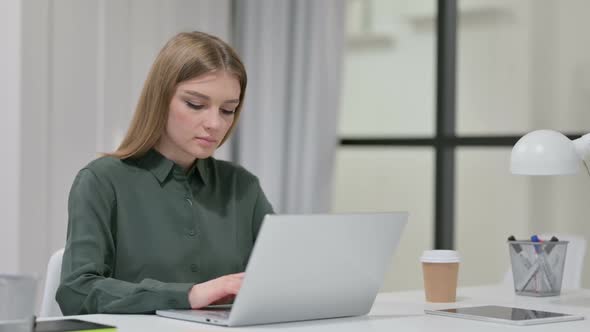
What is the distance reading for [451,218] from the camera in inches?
159

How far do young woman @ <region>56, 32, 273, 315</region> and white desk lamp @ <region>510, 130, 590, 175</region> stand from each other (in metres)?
0.64

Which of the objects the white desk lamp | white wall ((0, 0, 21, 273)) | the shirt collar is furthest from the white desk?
white wall ((0, 0, 21, 273))

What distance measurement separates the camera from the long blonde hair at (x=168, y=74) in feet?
6.92

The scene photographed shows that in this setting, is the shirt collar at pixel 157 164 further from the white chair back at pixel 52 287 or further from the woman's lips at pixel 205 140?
the white chair back at pixel 52 287

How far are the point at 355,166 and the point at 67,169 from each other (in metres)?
1.39

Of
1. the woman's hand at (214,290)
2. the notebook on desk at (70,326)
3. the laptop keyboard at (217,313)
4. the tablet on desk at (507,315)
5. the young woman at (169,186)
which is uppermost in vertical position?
the young woman at (169,186)

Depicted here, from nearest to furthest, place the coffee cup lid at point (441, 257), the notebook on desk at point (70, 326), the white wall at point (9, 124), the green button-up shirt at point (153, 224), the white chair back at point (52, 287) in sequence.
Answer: the notebook on desk at point (70, 326), the green button-up shirt at point (153, 224), the white chair back at point (52, 287), the coffee cup lid at point (441, 257), the white wall at point (9, 124)

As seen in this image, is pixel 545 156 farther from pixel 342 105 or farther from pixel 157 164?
pixel 342 105

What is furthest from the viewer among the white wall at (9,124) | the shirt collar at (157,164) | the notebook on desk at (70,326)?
the white wall at (9,124)

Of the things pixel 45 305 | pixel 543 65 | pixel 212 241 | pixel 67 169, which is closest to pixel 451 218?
pixel 543 65

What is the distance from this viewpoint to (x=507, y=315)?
187cm

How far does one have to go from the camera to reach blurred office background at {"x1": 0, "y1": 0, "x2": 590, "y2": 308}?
3533 mm

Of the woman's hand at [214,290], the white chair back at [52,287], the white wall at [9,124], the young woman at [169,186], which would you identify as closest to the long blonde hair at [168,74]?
the young woman at [169,186]

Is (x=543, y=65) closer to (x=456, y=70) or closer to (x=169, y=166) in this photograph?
(x=456, y=70)
